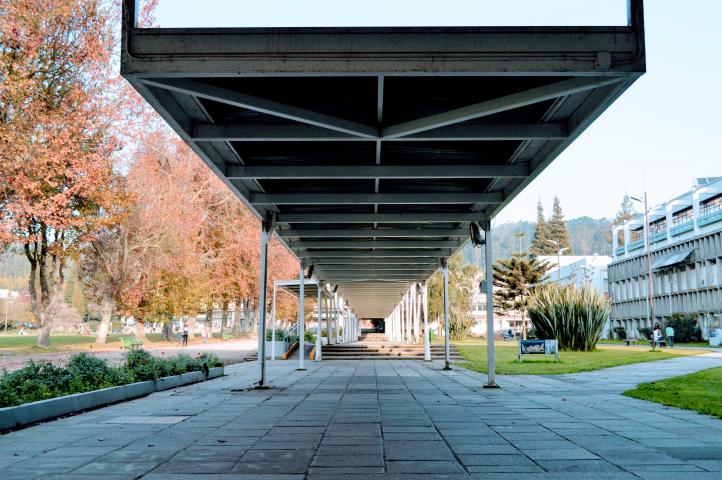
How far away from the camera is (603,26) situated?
6.34 metres

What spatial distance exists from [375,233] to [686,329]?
3968cm

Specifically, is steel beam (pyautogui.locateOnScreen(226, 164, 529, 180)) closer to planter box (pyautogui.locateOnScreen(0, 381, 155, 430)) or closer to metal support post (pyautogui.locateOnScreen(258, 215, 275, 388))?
metal support post (pyautogui.locateOnScreen(258, 215, 275, 388))

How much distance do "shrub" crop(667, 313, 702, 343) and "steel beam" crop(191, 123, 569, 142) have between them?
44.8 metres

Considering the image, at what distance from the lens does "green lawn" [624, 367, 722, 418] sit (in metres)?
8.97

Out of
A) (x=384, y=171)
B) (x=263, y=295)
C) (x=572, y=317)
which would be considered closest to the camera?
(x=384, y=171)

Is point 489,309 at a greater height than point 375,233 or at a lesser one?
lesser

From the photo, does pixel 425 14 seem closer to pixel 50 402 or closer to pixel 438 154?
pixel 438 154

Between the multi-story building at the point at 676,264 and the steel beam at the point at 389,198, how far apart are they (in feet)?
121

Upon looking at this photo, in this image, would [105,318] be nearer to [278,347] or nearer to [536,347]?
[278,347]

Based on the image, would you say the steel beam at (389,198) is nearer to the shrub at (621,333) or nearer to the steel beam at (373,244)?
the steel beam at (373,244)

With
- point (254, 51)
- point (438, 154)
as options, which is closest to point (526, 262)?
point (438, 154)

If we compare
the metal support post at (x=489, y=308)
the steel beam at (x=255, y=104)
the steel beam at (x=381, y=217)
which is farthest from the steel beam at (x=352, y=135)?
the steel beam at (x=381, y=217)

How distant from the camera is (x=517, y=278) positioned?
65750mm

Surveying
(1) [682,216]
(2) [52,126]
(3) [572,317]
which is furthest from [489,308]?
(1) [682,216]
